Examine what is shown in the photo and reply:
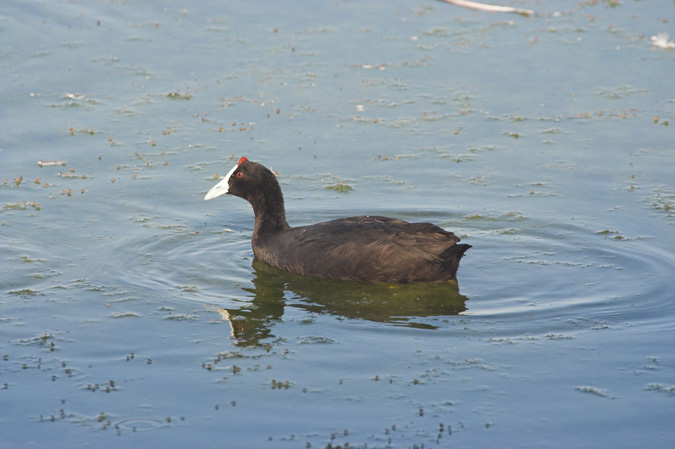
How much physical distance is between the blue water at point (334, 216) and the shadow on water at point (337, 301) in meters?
0.03

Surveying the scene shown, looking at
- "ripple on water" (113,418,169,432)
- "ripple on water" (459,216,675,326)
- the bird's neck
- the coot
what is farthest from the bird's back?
"ripple on water" (113,418,169,432)

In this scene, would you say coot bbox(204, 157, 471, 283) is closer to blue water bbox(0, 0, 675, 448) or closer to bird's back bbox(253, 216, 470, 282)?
bird's back bbox(253, 216, 470, 282)

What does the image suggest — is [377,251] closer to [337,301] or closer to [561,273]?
[337,301]

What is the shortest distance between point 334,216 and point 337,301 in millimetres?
1985

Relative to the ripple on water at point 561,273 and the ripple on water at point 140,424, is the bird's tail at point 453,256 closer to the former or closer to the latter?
the ripple on water at point 561,273

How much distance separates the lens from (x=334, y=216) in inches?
375

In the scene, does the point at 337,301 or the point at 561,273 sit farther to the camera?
the point at 561,273

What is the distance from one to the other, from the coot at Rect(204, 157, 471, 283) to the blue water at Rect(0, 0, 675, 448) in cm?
15

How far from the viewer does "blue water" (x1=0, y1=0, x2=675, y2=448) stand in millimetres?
5777

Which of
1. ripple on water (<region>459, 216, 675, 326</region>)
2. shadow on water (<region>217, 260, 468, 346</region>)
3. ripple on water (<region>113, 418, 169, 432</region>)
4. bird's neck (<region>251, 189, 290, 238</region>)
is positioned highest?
bird's neck (<region>251, 189, 290, 238</region>)

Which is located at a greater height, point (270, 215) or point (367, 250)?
point (270, 215)

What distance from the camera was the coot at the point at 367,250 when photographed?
791 cm

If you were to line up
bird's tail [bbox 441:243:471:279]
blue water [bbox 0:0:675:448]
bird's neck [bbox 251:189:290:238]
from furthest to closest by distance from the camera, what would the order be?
bird's neck [bbox 251:189:290:238] < bird's tail [bbox 441:243:471:279] < blue water [bbox 0:0:675:448]

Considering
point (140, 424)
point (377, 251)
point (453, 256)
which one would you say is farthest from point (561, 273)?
point (140, 424)
